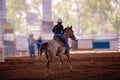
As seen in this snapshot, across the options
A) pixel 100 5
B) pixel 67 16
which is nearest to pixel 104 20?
pixel 100 5

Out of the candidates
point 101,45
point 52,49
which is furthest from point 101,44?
point 52,49

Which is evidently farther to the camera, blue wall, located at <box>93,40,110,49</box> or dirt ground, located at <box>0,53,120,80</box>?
blue wall, located at <box>93,40,110,49</box>

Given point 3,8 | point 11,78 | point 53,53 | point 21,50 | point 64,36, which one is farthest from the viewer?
point 21,50

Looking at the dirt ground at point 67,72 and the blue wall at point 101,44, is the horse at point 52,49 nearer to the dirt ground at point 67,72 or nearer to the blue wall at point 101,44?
the dirt ground at point 67,72

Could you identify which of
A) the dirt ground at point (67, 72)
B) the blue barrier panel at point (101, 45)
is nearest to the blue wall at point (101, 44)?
the blue barrier panel at point (101, 45)

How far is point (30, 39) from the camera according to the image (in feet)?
89.2

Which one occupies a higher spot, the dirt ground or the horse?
the horse

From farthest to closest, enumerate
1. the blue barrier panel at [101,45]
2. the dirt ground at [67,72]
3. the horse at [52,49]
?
the blue barrier panel at [101,45] < the horse at [52,49] < the dirt ground at [67,72]

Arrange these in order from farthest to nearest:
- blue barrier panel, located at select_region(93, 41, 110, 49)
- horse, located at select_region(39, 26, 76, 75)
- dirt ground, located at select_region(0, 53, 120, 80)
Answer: blue barrier panel, located at select_region(93, 41, 110, 49)
horse, located at select_region(39, 26, 76, 75)
dirt ground, located at select_region(0, 53, 120, 80)

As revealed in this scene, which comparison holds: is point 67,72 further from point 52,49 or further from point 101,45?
point 101,45

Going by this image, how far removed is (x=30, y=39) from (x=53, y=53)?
521 inches

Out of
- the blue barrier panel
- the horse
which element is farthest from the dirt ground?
the blue barrier panel

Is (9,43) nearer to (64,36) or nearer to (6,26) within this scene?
(6,26)

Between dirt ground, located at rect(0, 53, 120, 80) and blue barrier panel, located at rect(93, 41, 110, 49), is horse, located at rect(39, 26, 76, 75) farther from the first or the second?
blue barrier panel, located at rect(93, 41, 110, 49)
